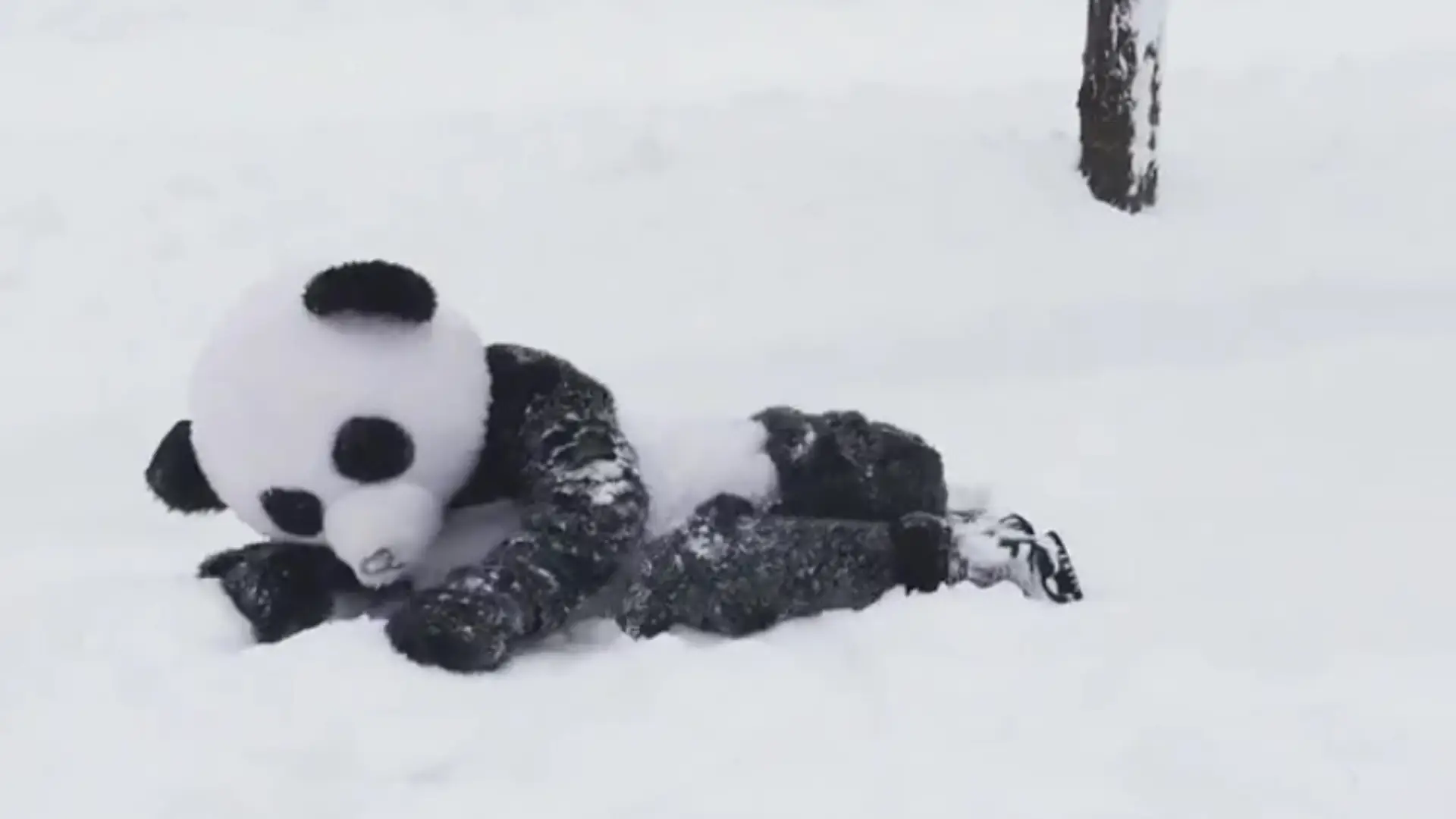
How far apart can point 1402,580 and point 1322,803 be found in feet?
3.78

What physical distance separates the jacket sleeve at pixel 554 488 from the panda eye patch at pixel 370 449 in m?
0.20

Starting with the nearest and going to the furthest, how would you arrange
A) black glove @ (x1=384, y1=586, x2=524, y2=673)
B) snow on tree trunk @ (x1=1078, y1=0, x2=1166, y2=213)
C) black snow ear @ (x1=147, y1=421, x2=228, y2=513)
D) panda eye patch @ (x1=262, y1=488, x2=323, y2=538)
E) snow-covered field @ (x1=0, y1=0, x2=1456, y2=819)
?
snow-covered field @ (x1=0, y1=0, x2=1456, y2=819) → black glove @ (x1=384, y1=586, x2=524, y2=673) → panda eye patch @ (x1=262, y1=488, x2=323, y2=538) → black snow ear @ (x1=147, y1=421, x2=228, y2=513) → snow on tree trunk @ (x1=1078, y1=0, x2=1166, y2=213)

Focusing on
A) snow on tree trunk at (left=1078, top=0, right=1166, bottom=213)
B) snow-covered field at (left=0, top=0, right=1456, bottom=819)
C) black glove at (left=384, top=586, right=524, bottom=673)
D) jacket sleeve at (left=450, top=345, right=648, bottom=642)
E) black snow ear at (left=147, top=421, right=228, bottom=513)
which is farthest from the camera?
snow on tree trunk at (left=1078, top=0, right=1166, bottom=213)

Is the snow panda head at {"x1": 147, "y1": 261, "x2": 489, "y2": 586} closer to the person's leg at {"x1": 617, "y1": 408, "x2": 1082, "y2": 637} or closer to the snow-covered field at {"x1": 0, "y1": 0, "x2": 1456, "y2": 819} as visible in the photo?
the snow-covered field at {"x1": 0, "y1": 0, "x2": 1456, "y2": 819}

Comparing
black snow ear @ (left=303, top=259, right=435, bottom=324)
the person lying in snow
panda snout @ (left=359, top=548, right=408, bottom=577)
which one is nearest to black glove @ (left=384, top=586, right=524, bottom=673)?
Result: the person lying in snow

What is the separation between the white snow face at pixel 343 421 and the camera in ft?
8.52

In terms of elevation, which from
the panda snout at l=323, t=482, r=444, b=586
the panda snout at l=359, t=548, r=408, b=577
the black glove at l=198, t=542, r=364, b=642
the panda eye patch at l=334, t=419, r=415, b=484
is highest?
the panda eye patch at l=334, t=419, r=415, b=484

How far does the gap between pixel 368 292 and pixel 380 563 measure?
0.45 metres

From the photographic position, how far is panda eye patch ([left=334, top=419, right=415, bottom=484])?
102 inches

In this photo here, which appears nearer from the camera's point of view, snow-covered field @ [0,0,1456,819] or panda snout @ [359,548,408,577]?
snow-covered field @ [0,0,1456,819]

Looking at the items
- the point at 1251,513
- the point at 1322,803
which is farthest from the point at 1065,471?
the point at 1322,803

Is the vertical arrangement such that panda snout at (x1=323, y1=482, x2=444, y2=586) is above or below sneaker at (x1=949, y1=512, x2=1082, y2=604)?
above

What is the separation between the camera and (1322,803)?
2000 mm

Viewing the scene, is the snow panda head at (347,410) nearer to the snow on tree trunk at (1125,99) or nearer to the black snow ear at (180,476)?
the black snow ear at (180,476)
